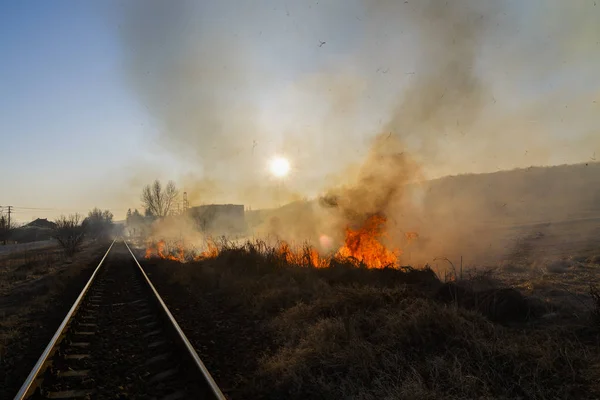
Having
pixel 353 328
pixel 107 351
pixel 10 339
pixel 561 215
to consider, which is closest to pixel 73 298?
pixel 10 339

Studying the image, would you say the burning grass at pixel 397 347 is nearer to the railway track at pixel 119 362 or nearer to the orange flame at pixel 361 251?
the railway track at pixel 119 362

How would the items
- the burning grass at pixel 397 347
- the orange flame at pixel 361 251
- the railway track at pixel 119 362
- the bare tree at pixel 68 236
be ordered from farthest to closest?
the bare tree at pixel 68 236
the orange flame at pixel 361 251
the railway track at pixel 119 362
the burning grass at pixel 397 347

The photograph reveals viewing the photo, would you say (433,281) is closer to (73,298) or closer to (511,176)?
(73,298)

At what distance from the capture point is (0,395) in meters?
4.56

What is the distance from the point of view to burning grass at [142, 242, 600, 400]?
416cm

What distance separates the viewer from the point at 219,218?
229 ft

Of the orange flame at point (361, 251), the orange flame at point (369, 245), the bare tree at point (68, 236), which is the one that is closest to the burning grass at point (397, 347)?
the orange flame at point (361, 251)

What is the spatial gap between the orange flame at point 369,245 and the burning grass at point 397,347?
15.9ft

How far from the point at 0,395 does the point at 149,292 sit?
7373mm

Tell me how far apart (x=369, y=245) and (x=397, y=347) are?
937 centimetres

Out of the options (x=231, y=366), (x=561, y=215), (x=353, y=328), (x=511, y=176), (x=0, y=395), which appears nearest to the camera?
(x=0, y=395)

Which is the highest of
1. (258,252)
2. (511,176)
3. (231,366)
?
(511,176)

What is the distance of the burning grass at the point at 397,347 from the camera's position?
4.16 meters

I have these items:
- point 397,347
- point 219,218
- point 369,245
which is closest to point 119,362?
point 397,347
